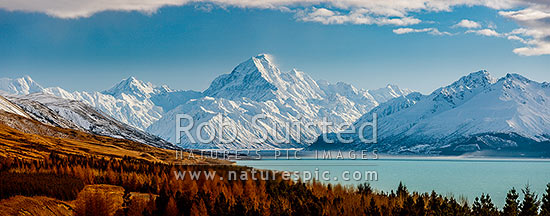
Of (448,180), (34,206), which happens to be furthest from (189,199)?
(448,180)

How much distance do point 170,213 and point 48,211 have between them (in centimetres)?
352

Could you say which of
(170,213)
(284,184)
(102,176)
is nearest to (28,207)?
(170,213)

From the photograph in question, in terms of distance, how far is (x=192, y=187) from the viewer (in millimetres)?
20844

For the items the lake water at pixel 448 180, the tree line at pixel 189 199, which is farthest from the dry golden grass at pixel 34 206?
the lake water at pixel 448 180

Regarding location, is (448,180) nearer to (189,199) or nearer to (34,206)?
(189,199)

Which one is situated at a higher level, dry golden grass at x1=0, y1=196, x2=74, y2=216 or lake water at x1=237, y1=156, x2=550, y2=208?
Result: dry golden grass at x1=0, y1=196, x2=74, y2=216

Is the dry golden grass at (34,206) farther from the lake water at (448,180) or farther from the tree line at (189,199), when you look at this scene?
the lake water at (448,180)

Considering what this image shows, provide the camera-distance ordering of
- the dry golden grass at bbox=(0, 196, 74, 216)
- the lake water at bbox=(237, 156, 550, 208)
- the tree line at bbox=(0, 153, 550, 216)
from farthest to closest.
A: the lake water at bbox=(237, 156, 550, 208), the tree line at bbox=(0, 153, 550, 216), the dry golden grass at bbox=(0, 196, 74, 216)

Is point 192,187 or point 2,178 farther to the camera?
point 192,187

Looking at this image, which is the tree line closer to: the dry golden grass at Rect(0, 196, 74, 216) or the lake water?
the dry golden grass at Rect(0, 196, 74, 216)

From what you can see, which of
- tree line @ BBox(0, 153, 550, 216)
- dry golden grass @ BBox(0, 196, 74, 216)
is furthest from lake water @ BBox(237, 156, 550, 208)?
dry golden grass @ BBox(0, 196, 74, 216)

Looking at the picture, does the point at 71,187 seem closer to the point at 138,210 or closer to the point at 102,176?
the point at 138,210

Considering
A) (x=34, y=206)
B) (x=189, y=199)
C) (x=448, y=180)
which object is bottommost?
(x=448, y=180)

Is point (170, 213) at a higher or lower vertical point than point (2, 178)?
lower
